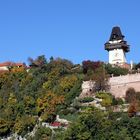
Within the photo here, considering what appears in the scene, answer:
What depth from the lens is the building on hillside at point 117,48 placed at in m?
94.2

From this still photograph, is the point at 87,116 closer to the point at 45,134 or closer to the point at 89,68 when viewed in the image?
the point at 45,134

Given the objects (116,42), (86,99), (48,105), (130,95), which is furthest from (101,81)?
(116,42)

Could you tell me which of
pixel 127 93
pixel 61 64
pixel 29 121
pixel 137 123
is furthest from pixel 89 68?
pixel 137 123

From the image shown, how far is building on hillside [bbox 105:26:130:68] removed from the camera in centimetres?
9419

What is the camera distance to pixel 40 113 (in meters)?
73.5

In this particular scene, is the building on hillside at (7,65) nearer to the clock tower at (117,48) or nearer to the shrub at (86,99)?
the clock tower at (117,48)

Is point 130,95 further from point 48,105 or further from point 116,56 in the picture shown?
point 116,56

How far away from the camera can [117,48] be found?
3735 inches

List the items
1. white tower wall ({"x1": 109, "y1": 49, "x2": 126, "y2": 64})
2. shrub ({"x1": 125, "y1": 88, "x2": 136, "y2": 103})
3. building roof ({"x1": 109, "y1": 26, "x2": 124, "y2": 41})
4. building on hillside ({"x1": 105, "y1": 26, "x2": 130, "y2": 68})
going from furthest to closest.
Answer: building roof ({"x1": 109, "y1": 26, "x2": 124, "y2": 41}) → building on hillside ({"x1": 105, "y1": 26, "x2": 130, "y2": 68}) → white tower wall ({"x1": 109, "y1": 49, "x2": 126, "y2": 64}) → shrub ({"x1": 125, "y1": 88, "x2": 136, "y2": 103})

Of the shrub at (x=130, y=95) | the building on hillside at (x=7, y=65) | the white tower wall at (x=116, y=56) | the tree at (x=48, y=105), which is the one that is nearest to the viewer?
the tree at (x=48, y=105)

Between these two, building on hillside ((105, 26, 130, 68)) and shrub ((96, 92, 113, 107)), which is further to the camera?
building on hillside ((105, 26, 130, 68))

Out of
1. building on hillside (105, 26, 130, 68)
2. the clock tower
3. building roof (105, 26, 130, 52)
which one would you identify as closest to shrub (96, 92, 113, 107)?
building on hillside (105, 26, 130, 68)

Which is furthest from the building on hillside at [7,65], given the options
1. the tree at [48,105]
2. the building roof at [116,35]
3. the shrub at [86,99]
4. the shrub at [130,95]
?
the shrub at [130,95]

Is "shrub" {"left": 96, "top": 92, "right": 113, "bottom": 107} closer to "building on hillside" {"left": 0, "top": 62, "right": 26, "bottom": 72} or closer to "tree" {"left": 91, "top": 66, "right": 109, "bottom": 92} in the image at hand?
"tree" {"left": 91, "top": 66, "right": 109, "bottom": 92}
